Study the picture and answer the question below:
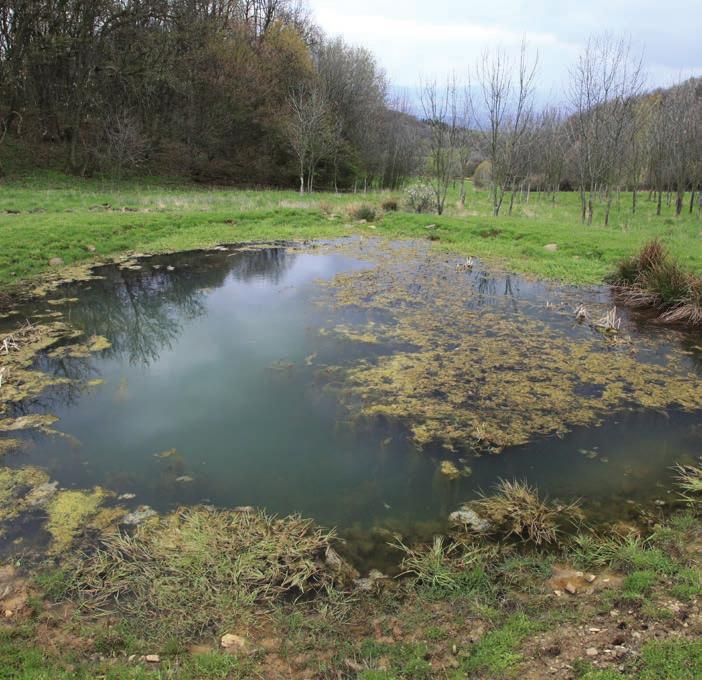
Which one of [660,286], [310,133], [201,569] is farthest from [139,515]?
[310,133]

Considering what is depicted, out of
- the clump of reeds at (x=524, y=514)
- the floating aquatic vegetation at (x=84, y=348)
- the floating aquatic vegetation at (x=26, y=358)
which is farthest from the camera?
the floating aquatic vegetation at (x=84, y=348)

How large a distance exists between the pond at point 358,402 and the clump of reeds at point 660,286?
791 mm

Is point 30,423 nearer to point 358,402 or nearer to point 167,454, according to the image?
point 167,454

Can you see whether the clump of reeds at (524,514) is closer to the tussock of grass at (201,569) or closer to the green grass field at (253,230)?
the tussock of grass at (201,569)

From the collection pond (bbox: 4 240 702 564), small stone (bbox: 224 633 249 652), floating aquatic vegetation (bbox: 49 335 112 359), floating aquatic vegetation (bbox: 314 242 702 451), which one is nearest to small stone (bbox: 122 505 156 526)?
pond (bbox: 4 240 702 564)

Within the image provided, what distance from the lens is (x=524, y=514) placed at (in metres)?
4.38

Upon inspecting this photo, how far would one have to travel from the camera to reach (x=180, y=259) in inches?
544

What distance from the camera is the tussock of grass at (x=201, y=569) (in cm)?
342

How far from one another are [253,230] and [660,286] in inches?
495

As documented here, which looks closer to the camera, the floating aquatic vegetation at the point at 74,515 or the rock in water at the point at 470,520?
the floating aquatic vegetation at the point at 74,515

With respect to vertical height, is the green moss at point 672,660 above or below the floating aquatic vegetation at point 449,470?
above

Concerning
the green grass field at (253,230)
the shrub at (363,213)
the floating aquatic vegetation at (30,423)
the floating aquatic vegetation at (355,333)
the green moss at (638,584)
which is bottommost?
the green moss at (638,584)

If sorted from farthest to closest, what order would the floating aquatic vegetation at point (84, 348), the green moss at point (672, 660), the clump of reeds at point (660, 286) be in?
1. the clump of reeds at point (660, 286)
2. the floating aquatic vegetation at point (84, 348)
3. the green moss at point (672, 660)

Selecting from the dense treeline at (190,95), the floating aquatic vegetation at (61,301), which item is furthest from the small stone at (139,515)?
the dense treeline at (190,95)
